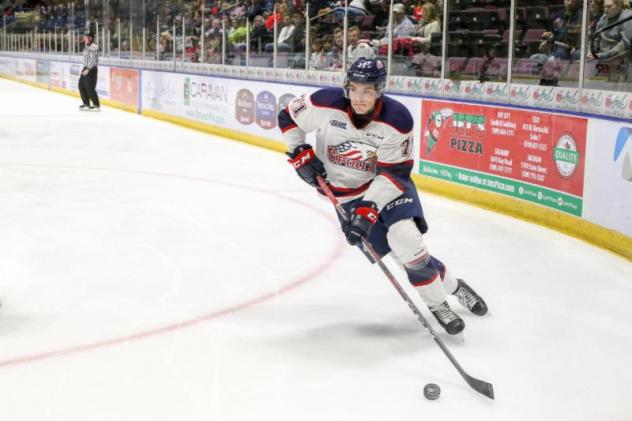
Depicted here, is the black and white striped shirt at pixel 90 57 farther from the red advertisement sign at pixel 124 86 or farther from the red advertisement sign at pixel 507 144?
the red advertisement sign at pixel 507 144

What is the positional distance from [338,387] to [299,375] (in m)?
0.17

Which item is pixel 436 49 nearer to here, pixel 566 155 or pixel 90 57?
pixel 566 155

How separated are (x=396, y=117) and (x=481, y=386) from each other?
105 cm

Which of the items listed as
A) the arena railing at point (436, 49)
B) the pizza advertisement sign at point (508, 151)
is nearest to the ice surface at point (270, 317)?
the pizza advertisement sign at point (508, 151)

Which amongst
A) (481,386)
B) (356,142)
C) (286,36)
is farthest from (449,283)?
(286,36)

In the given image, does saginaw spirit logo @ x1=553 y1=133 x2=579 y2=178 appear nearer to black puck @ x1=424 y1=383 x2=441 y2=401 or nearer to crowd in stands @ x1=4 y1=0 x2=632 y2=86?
crowd in stands @ x1=4 y1=0 x2=632 y2=86

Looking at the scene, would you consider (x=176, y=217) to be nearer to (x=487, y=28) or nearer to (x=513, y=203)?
(x=513, y=203)

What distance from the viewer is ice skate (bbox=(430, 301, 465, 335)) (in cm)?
319

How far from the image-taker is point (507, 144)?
5977 mm

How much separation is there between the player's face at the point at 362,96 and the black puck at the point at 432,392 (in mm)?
1076

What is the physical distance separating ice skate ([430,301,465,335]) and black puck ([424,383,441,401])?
583 mm

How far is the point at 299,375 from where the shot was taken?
282 centimetres

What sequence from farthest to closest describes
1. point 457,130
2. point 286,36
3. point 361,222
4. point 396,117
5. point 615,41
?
point 286,36 → point 457,130 → point 615,41 → point 396,117 → point 361,222

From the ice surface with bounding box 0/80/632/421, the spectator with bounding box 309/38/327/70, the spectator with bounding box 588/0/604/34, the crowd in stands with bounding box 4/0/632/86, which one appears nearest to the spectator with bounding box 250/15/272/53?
the crowd in stands with bounding box 4/0/632/86
